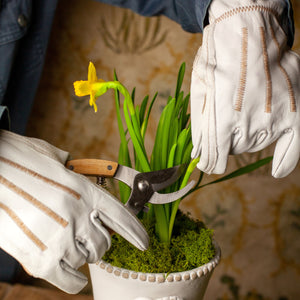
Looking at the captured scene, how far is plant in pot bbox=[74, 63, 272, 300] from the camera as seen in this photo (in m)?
0.53

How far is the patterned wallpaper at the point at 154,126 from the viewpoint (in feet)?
3.43

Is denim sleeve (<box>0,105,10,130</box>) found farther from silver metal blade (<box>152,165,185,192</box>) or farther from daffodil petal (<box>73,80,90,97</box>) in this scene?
silver metal blade (<box>152,165,185,192</box>)

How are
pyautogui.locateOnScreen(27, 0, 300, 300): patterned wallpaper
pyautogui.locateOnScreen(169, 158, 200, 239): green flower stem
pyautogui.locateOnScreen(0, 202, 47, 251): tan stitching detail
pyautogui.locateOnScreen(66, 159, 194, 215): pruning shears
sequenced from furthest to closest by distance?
1. pyautogui.locateOnScreen(27, 0, 300, 300): patterned wallpaper
2. pyautogui.locateOnScreen(169, 158, 200, 239): green flower stem
3. pyautogui.locateOnScreen(66, 159, 194, 215): pruning shears
4. pyautogui.locateOnScreen(0, 202, 47, 251): tan stitching detail

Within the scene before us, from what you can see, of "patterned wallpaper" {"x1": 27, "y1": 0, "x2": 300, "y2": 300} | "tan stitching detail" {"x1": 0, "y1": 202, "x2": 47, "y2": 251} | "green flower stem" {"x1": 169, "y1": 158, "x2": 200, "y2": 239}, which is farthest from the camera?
"patterned wallpaper" {"x1": 27, "y1": 0, "x2": 300, "y2": 300}

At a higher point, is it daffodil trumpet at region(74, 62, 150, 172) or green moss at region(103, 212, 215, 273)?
daffodil trumpet at region(74, 62, 150, 172)

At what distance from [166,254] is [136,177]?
151 mm

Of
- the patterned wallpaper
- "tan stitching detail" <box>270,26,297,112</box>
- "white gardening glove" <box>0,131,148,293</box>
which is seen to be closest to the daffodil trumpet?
"white gardening glove" <box>0,131,148,293</box>

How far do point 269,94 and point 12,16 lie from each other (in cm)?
49

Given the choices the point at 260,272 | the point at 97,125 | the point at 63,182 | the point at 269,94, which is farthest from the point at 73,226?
the point at 260,272

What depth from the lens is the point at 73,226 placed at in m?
0.39

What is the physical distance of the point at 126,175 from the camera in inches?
20.0

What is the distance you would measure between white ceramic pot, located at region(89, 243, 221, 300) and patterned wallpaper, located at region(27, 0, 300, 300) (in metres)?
0.56

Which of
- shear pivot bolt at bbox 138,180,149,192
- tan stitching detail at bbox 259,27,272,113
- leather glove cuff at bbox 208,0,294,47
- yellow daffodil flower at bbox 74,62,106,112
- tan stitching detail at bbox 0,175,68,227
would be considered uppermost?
leather glove cuff at bbox 208,0,294,47

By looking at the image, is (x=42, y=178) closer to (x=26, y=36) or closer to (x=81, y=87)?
(x=81, y=87)
